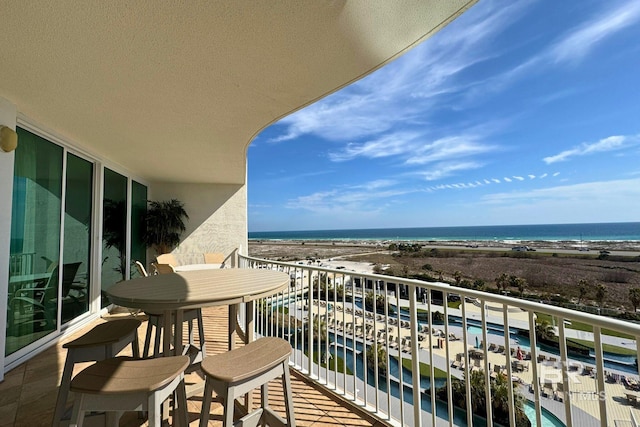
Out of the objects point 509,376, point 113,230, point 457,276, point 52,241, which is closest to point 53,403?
point 52,241

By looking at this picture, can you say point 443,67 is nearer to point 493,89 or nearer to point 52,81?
point 52,81

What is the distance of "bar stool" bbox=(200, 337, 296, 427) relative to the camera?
3.90 feet

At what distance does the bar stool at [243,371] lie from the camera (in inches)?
46.8

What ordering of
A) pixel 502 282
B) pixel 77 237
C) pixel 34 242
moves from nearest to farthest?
pixel 34 242 < pixel 77 237 < pixel 502 282

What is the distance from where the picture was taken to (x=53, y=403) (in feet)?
7.06

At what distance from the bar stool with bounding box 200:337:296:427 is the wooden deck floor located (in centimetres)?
60

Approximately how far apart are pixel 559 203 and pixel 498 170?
8.51m

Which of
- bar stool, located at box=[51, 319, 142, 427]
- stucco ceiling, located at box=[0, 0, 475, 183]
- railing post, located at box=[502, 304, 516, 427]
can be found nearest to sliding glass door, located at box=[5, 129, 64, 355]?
stucco ceiling, located at box=[0, 0, 475, 183]

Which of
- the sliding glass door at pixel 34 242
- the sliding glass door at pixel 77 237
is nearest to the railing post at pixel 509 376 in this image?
the sliding glass door at pixel 34 242

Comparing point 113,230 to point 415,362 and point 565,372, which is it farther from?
point 565,372

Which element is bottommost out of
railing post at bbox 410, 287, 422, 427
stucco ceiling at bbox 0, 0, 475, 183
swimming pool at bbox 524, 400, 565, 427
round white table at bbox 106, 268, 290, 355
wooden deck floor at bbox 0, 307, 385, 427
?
swimming pool at bbox 524, 400, 565, 427

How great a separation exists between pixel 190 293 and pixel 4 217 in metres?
2.36

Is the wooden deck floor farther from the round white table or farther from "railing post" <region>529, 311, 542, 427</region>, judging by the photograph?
"railing post" <region>529, 311, 542, 427</region>

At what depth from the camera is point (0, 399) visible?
7.16 ft
